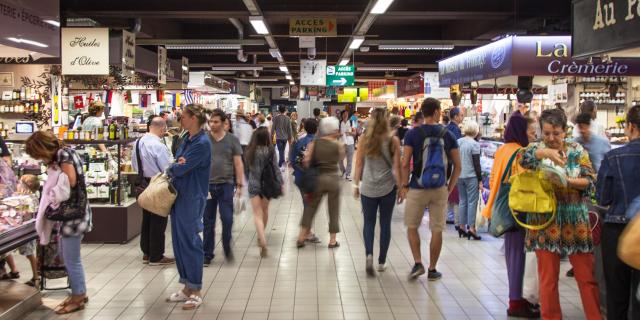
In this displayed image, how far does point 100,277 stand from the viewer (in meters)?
6.91

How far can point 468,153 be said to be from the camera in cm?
878

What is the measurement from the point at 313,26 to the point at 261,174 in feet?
23.0

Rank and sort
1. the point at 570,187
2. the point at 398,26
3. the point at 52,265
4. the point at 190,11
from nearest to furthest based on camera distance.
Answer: the point at 570,187
the point at 52,265
the point at 190,11
the point at 398,26

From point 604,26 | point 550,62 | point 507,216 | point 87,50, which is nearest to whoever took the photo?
point 604,26


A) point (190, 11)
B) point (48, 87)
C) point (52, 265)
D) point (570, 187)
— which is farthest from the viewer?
point (48, 87)

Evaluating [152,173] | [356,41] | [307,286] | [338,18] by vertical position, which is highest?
[338,18]

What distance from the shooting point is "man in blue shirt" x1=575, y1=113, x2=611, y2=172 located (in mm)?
6809

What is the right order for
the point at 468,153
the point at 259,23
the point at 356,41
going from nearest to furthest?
the point at 468,153 < the point at 259,23 < the point at 356,41

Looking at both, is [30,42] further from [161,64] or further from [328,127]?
[161,64]

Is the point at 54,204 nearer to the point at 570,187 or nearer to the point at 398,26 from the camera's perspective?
the point at 570,187

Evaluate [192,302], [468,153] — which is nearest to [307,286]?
[192,302]

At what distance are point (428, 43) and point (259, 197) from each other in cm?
1036

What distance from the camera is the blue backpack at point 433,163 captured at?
641 centimetres

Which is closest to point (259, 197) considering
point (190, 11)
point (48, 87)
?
point (190, 11)
